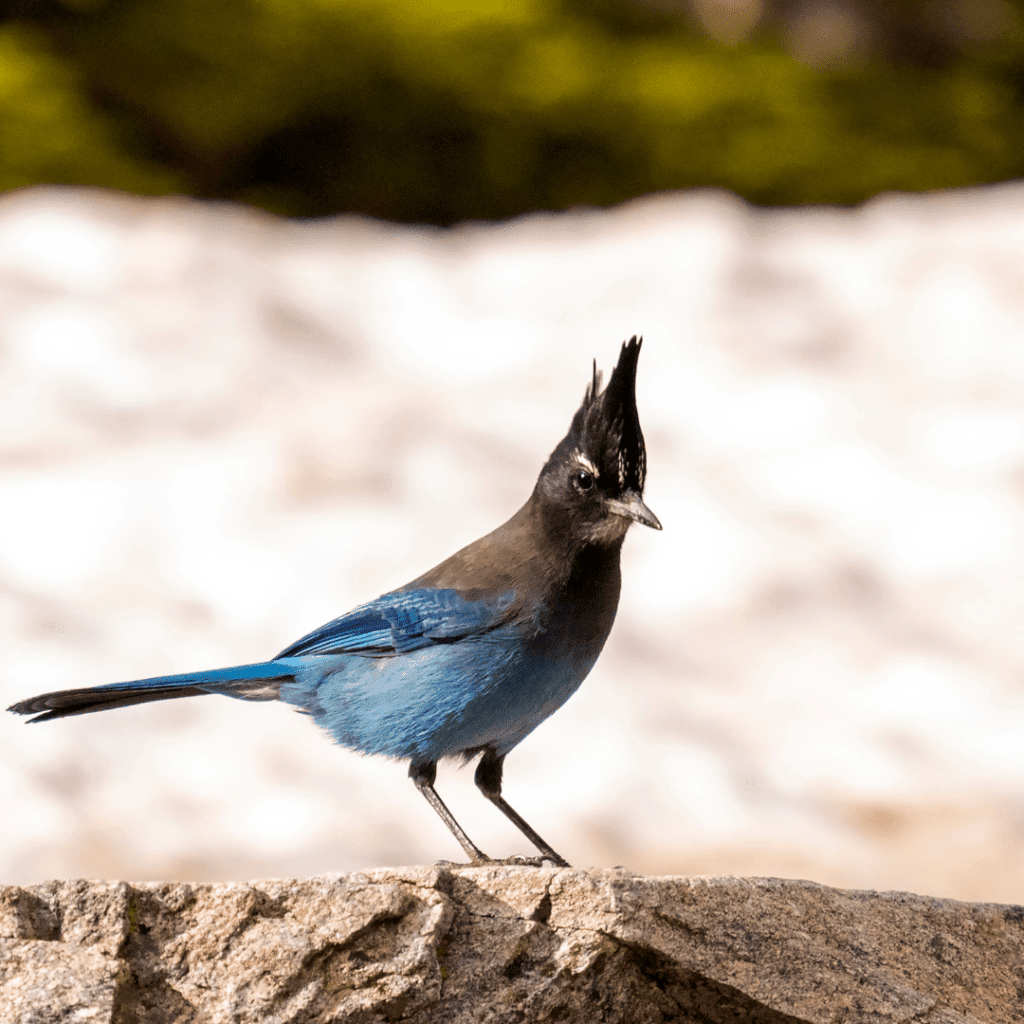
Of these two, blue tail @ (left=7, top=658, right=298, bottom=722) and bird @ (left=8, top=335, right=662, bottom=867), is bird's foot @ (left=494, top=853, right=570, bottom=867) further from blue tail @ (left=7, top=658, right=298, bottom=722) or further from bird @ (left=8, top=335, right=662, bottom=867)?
blue tail @ (left=7, top=658, right=298, bottom=722)

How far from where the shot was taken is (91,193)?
9.76m

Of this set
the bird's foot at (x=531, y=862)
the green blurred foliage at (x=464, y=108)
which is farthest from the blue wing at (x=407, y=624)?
the green blurred foliage at (x=464, y=108)

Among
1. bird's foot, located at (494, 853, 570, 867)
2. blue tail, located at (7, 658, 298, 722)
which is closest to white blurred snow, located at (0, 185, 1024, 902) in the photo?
blue tail, located at (7, 658, 298, 722)

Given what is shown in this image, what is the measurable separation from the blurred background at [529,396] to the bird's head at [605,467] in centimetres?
318

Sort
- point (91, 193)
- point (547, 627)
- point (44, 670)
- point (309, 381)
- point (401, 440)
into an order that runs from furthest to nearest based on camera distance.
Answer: point (91, 193) < point (309, 381) < point (401, 440) < point (44, 670) < point (547, 627)

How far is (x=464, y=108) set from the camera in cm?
1018

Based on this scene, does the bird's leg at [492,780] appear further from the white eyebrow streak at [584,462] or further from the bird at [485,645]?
the white eyebrow streak at [584,462]

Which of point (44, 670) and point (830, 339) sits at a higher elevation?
point (830, 339)

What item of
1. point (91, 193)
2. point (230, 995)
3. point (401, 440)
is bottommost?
point (230, 995)

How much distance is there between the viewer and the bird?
262 cm

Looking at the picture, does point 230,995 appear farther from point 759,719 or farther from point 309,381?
point 309,381

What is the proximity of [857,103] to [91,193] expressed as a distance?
5.47 meters

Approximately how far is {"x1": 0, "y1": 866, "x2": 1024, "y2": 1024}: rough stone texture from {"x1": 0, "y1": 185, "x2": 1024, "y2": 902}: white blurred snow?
3364 millimetres

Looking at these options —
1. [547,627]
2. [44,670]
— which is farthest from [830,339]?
[547,627]
